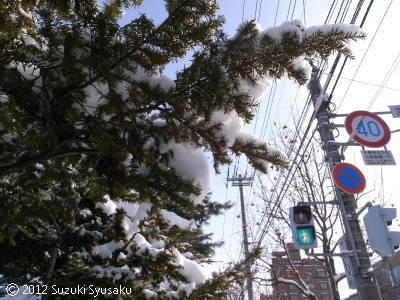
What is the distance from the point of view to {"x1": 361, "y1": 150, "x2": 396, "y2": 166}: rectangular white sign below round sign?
5.31 meters

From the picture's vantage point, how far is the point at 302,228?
5512 mm

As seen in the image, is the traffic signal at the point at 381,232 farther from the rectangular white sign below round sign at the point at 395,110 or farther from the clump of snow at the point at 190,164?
the clump of snow at the point at 190,164

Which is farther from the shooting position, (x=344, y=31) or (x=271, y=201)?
(x=271, y=201)

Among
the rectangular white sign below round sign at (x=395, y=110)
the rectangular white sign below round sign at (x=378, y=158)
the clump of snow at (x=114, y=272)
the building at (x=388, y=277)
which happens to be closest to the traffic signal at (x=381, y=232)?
the building at (x=388, y=277)

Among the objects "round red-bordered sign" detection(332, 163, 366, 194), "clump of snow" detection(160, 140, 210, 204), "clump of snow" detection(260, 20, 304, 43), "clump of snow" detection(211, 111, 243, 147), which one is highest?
"round red-bordered sign" detection(332, 163, 366, 194)

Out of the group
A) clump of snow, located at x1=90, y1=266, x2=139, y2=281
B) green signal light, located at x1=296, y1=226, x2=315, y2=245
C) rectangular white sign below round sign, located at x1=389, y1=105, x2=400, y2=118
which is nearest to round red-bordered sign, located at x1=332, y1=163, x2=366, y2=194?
green signal light, located at x1=296, y1=226, x2=315, y2=245

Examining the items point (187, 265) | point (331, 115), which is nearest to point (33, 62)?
point (187, 265)

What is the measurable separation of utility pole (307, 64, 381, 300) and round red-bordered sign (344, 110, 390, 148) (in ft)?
2.06

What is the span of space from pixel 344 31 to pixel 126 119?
4.40 feet

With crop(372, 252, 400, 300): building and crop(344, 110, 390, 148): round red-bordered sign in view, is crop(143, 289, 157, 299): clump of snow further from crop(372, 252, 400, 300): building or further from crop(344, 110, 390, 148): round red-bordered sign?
crop(344, 110, 390, 148): round red-bordered sign

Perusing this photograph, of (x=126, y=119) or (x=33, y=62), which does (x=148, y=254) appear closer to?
(x=126, y=119)

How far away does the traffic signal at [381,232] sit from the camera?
178 inches

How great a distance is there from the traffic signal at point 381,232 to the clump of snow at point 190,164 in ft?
12.4

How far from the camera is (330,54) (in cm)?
172
